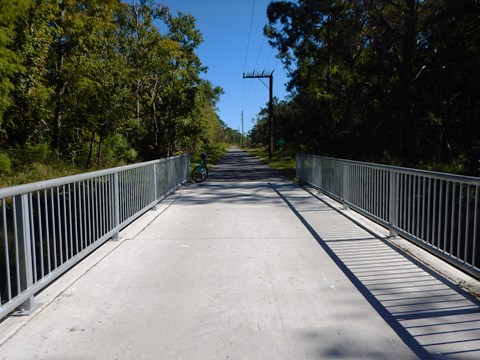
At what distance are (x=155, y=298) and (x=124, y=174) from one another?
3.43 metres

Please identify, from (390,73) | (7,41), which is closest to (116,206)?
(7,41)

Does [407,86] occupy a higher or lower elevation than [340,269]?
higher

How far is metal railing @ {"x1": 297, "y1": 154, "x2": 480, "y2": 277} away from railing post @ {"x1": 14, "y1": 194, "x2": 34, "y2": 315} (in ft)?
14.1

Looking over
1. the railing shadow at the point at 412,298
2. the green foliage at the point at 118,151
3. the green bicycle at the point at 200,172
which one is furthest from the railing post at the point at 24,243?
the green foliage at the point at 118,151

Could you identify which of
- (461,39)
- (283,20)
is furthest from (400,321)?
(283,20)

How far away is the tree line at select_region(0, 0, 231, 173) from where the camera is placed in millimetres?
15695

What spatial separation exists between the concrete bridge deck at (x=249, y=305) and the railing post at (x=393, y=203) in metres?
0.35

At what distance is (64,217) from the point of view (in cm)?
468

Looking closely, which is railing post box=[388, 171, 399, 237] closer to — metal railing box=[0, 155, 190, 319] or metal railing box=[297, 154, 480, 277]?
metal railing box=[297, 154, 480, 277]

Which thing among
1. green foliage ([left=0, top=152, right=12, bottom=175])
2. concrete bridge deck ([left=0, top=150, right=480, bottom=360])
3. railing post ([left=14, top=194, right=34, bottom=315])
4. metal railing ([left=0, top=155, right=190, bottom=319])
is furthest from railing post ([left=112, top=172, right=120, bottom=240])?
green foliage ([left=0, top=152, right=12, bottom=175])

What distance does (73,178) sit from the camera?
16.2 feet

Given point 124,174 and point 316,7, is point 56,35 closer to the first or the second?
point 316,7

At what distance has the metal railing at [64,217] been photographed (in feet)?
12.3

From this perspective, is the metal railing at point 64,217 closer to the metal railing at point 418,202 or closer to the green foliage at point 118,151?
the metal railing at point 418,202
